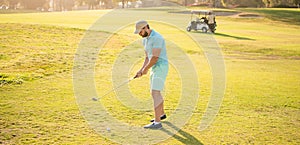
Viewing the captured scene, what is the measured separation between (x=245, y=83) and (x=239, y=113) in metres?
4.39

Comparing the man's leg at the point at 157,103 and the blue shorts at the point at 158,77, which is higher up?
the blue shorts at the point at 158,77

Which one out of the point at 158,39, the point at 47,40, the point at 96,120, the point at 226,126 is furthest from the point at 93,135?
the point at 47,40

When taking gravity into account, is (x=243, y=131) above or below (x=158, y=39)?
below

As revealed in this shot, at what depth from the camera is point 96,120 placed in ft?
27.0

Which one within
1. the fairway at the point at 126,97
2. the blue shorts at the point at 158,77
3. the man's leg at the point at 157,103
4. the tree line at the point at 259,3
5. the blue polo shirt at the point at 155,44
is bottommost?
the fairway at the point at 126,97

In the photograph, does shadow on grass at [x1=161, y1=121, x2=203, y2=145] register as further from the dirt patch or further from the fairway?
the dirt patch

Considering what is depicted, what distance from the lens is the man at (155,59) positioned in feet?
24.8

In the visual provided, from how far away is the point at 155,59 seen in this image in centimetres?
760

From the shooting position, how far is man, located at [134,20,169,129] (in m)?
7.55

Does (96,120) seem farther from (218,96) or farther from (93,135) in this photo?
(218,96)

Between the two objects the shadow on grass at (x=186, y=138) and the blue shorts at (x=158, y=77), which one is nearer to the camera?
the shadow on grass at (x=186, y=138)

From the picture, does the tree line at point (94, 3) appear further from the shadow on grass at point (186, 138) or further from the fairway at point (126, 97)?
the shadow on grass at point (186, 138)

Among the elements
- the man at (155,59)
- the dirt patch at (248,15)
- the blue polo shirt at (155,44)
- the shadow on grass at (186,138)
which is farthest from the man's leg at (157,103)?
the dirt patch at (248,15)

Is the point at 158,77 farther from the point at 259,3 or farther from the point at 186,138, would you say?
the point at 259,3
